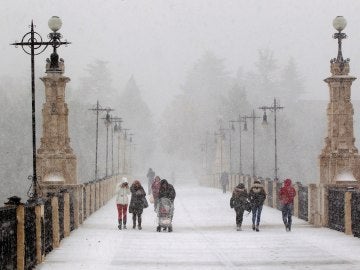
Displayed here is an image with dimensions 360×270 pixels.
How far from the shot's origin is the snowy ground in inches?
651

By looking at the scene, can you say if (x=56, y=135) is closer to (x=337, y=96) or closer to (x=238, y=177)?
(x=337, y=96)

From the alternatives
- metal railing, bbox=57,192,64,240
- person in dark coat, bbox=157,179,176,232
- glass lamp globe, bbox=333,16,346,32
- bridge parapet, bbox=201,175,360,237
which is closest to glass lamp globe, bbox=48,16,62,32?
person in dark coat, bbox=157,179,176,232

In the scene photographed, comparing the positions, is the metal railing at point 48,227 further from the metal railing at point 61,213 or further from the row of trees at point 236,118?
the row of trees at point 236,118

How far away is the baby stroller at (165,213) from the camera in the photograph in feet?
85.3

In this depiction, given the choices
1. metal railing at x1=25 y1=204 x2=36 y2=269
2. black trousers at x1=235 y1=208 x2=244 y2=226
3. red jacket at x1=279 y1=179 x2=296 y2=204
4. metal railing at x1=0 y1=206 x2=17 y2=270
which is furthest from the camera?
black trousers at x1=235 y1=208 x2=244 y2=226

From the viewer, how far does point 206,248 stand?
65.7ft

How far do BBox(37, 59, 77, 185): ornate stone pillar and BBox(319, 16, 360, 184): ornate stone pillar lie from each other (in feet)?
27.8

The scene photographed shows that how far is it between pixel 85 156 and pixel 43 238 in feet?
291

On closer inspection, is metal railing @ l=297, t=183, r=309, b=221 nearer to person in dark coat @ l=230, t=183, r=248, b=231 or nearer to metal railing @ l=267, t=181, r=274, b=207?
person in dark coat @ l=230, t=183, r=248, b=231

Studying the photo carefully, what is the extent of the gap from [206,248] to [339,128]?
32.2 feet

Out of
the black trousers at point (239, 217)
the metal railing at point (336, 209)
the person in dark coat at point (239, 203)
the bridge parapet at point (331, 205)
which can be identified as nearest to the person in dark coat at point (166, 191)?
the person in dark coat at point (239, 203)

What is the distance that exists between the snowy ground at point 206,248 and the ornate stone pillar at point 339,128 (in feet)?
6.87

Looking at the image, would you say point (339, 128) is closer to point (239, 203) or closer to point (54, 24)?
point (239, 203)

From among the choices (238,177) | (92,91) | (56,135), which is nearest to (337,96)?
(56,135)
